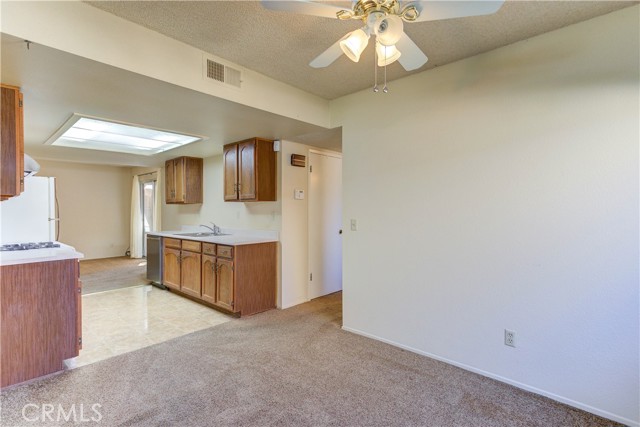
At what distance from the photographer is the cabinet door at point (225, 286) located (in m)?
3.52

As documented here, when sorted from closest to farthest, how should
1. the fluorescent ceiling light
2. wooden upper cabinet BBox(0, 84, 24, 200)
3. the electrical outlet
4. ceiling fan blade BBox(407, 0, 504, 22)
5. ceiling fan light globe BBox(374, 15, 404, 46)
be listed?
ceiling fan blade BBox(407, 0, 504, 22), ceiling fan light globe BBox(374, 15, 404, 46), wooden upper cabinet BBox(0, 84, 24, 200), the electrical outlet, the fluorescent ceiling light

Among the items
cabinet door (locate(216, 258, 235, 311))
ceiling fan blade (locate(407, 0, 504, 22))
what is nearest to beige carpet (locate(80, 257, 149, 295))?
cabinet door (locate(216, 258, 235, 311))

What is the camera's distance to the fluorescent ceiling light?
10.6 ft

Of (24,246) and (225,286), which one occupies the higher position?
(24,246)

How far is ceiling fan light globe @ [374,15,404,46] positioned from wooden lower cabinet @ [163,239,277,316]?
8.80ft

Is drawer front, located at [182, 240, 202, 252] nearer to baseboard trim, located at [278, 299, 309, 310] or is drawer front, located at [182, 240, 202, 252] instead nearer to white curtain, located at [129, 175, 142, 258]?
baseboard trim, located at [278, 299, 309, 310]

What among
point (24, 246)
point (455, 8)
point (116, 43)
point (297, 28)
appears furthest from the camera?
point (24, 246)

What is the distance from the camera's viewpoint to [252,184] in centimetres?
384

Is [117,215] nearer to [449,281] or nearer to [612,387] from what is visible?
[449,281]

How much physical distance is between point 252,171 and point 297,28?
2.08 meters

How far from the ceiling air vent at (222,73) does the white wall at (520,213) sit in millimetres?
1240

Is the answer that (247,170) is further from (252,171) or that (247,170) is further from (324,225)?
(324,225)

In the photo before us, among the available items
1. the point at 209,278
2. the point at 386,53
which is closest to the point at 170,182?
the point at 209,278

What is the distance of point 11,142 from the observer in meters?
2.09
